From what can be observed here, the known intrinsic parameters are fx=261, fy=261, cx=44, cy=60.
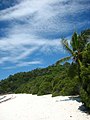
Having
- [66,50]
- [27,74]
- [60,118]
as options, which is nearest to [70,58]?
[66,50]

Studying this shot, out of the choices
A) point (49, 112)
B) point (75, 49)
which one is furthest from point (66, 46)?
point (49, 112)

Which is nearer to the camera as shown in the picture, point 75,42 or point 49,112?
point 49,112

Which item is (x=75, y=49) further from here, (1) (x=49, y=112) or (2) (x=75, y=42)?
(1) (x=49, y=112)

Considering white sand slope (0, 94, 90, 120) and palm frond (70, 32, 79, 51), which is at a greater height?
palm frond (70, 32, 79, 51)

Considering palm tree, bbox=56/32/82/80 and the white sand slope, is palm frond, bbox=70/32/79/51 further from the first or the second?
the white sand slope

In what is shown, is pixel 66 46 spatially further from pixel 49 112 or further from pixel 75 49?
pixel 49 112

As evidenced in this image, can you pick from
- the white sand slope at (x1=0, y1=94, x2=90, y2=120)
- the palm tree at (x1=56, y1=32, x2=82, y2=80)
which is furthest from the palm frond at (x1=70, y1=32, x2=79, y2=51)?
the white sand slope at (x1=0, y1=94, x2=90, y2=120)

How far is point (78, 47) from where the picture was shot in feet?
110

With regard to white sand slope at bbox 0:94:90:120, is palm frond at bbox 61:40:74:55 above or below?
above

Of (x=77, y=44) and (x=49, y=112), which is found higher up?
(x=77, y=44)

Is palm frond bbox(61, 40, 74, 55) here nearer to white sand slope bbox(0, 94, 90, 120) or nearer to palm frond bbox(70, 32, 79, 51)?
palm frond bbox(70, 32, 79, 51)

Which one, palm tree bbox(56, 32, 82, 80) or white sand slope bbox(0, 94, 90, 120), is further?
palm tree bbox(56, 32, 82, 80)

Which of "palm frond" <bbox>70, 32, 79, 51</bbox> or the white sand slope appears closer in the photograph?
the white sand slope

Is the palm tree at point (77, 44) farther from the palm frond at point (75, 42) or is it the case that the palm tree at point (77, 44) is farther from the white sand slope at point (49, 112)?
the white sand slope at point (49, 112)
